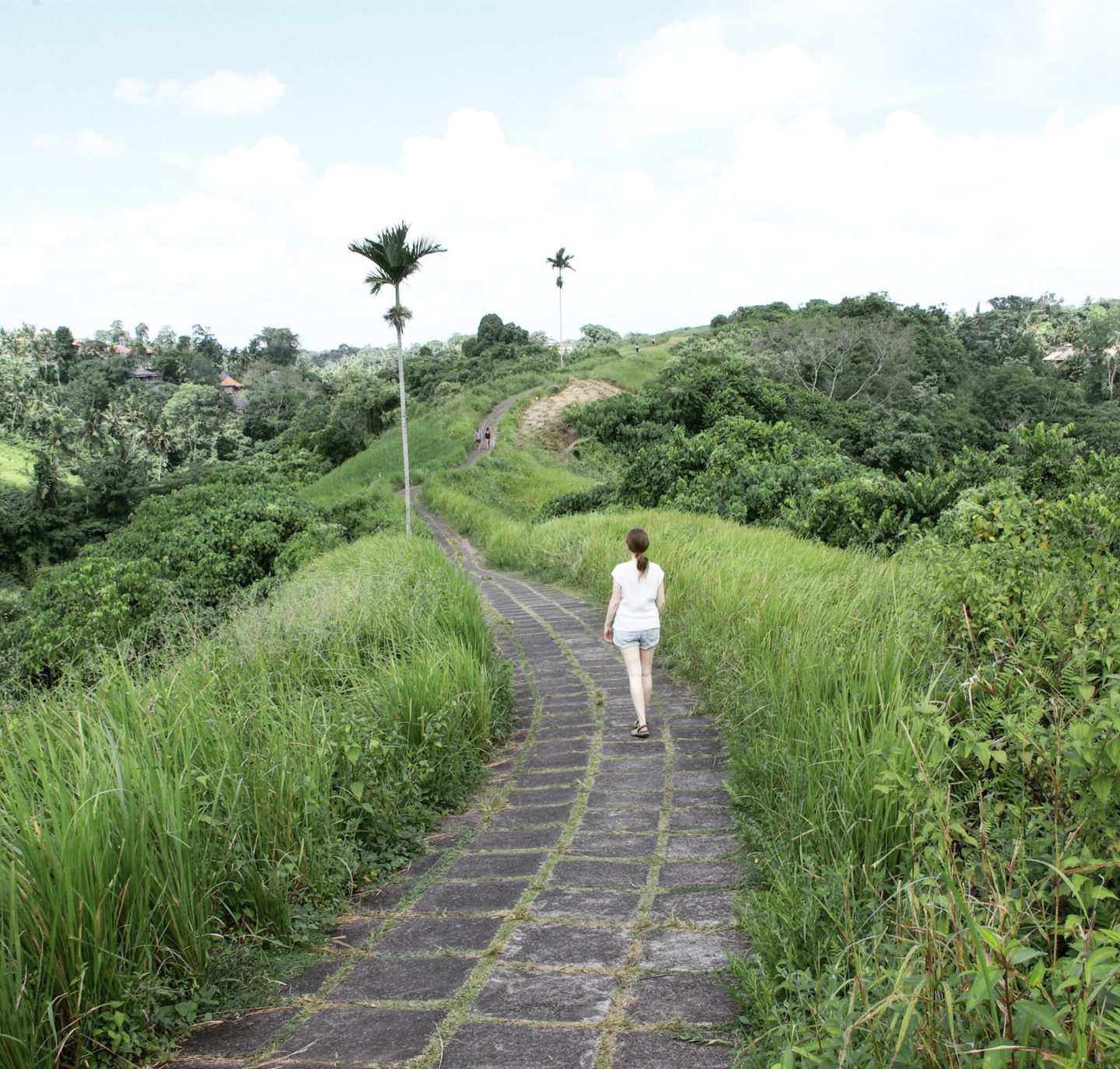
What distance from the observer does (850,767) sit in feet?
10.2

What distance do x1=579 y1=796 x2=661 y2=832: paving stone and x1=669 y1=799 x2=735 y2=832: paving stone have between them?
7 centimetres

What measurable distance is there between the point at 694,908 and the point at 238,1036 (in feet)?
4.85

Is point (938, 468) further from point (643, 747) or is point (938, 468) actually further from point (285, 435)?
point (285, 435)

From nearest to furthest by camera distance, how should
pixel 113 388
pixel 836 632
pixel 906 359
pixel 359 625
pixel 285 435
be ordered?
1. pixel 836 632
2. pixel 359 625
3. pixel 906 359
4. pixel 285 435
5. pixel 113 388

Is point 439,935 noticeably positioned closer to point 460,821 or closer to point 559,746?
point 460,821

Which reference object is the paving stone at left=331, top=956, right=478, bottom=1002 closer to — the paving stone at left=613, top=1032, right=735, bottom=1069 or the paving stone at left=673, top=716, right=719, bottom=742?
the paving stone at left=613, top=1032, right=735, bottom=1069

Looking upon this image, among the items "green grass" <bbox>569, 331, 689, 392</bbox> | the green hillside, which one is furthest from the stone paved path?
"green grass" <bbox>569, 331, 689, 392</bbox>

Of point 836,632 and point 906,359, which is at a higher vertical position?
point 906,359

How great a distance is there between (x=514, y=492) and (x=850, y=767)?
25.9 m

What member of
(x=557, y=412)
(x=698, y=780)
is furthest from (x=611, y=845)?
(x=557, y=412)

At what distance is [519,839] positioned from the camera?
12.4 ft

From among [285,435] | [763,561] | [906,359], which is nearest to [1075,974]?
[763,561]

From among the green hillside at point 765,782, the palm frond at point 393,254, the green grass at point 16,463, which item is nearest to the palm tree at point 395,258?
the palm frond at point 393,254

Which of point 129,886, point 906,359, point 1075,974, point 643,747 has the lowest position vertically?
point 643,747
